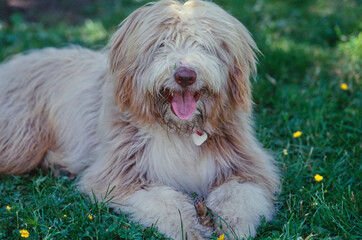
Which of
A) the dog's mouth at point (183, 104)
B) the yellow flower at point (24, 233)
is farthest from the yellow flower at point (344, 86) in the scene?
the yellow flower at point (24, 233)

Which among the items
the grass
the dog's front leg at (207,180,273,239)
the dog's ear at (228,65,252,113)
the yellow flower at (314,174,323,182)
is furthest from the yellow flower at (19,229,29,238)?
the yellow flower at (314,174,323,182)

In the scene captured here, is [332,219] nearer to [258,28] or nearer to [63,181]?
[63,181]

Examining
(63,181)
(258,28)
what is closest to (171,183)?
(63,181)

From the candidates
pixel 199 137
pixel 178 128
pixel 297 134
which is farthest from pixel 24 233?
pixel 297 134

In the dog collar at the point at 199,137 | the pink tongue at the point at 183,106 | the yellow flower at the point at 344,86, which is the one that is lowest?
the yellow flower at the point at 344,86

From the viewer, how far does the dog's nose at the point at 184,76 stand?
296 centimetres

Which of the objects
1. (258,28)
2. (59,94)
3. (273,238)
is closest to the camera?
(273,238)

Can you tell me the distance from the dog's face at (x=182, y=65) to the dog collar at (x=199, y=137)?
0.17ft

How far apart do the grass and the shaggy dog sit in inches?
7.5

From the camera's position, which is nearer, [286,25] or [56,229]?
[56,229]

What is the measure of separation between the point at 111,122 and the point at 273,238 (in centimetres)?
141

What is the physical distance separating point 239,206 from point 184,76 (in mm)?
908

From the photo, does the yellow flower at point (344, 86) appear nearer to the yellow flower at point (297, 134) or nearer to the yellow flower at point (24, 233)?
the yellow flower at point (297, 134)

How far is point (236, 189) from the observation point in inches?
129
